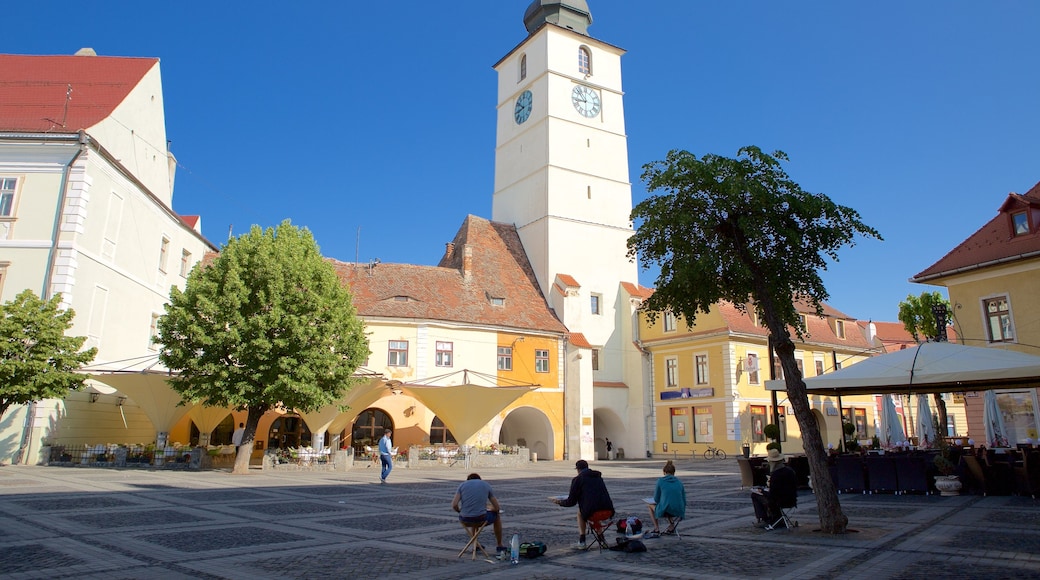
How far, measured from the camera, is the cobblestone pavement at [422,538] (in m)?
7.33

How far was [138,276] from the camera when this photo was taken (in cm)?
2698

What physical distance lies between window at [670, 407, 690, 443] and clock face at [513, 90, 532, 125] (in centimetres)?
2033

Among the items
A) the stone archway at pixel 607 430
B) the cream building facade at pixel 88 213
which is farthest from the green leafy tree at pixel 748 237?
the stone archway at pixel 607 430

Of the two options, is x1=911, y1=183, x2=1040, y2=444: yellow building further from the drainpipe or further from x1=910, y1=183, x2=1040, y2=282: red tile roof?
the drainpipe

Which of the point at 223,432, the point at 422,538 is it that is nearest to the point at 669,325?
the point at 223,432

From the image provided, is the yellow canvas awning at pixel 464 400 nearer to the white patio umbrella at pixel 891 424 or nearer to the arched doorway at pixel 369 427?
the arched doorway at pixel 369 427

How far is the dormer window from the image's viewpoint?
21778 mm

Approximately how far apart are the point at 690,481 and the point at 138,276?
2253 centimetres

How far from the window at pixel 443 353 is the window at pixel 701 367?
14099mm

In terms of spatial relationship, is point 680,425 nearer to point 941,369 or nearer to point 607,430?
point 607,430

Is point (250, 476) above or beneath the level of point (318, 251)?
beneath

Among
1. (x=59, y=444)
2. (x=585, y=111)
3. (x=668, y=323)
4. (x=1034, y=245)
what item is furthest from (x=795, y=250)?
(x=585, y=111)

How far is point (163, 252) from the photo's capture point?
97.4 ft

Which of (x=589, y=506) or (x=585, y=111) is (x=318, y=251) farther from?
(x=585, y=111)
